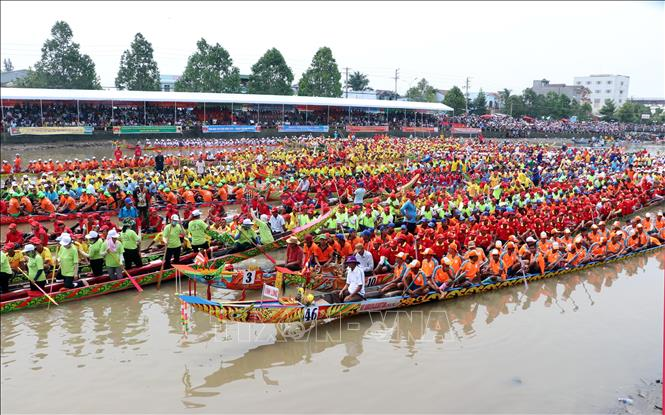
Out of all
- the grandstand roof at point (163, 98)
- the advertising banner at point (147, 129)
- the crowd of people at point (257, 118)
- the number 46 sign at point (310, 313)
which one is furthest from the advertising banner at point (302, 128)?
the number 46 sign at point (310, 313)

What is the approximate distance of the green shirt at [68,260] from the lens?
28.7ft

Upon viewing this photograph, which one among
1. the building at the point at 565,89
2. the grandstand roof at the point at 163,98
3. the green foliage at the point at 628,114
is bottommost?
the grandstand roof at the point at 163,98

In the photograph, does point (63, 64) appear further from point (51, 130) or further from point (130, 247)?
point (130, 247)

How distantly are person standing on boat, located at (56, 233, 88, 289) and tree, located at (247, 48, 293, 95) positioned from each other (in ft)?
137

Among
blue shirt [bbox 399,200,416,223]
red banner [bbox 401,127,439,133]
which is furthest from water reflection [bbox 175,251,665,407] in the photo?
red banner [bbox 401,127,439,133]

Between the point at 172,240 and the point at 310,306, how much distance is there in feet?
11.5

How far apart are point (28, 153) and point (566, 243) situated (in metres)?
23.8

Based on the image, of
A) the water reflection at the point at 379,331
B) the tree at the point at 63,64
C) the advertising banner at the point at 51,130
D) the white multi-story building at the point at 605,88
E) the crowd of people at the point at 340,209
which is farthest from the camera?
the white multi-story building at the point at 605,88

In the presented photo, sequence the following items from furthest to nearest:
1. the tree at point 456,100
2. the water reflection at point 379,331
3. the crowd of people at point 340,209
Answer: the tree at point 456,100
the crowd of people at point 340,209
the water reflection at point 379,331

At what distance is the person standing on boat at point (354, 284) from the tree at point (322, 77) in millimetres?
44373

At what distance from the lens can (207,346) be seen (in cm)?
790

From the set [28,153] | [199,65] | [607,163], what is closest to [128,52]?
[199,65]

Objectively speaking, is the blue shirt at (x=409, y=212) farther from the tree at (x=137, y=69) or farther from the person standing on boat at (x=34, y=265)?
the tree at (x=137, y=69)

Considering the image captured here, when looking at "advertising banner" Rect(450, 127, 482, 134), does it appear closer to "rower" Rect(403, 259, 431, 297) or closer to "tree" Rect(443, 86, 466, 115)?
"tree" Rect(443, 86, 466, 115)
